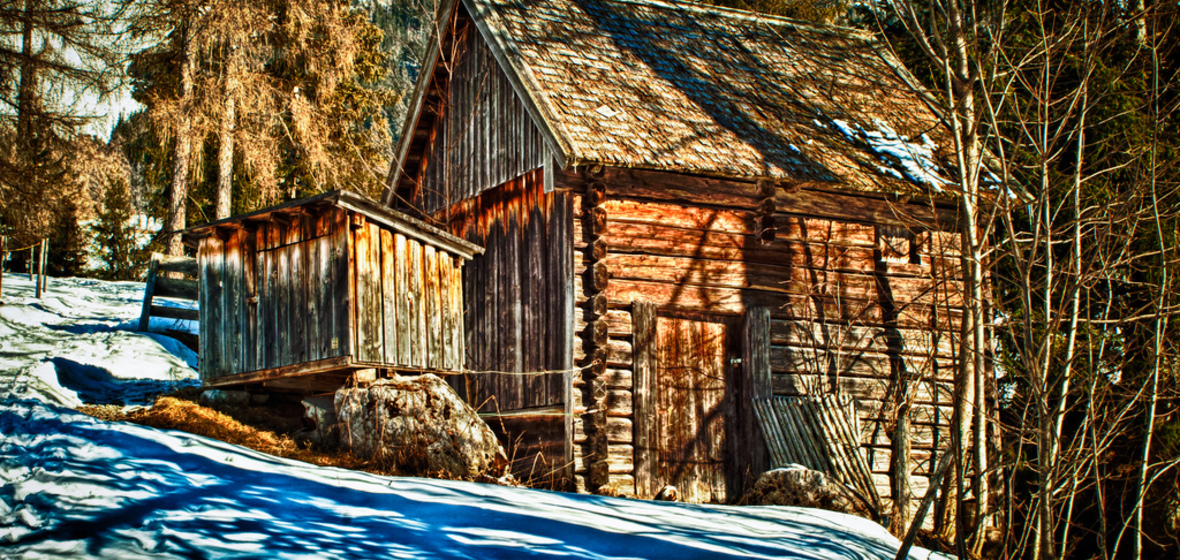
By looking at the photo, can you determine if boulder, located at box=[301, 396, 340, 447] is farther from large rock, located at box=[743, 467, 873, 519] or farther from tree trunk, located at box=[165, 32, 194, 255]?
tree trunk, located at box=[165, 32, 194, 255]

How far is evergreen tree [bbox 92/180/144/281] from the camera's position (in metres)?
32.1

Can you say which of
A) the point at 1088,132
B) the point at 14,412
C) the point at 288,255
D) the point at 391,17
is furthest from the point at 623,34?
the point at 391,17

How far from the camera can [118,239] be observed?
32500mm

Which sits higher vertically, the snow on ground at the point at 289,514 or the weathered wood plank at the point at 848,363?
the weathered wood plank at the point at 848,363

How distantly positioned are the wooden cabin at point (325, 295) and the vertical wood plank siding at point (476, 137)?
1371mm

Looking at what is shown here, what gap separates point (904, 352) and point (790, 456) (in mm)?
2628

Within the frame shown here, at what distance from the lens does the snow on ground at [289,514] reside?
20.3ft

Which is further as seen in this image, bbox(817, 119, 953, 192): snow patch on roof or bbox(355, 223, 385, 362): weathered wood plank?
bbox(817, 119, 953, 192): snow patch on roof

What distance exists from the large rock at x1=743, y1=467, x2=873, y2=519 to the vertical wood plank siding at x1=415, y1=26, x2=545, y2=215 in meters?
4.75

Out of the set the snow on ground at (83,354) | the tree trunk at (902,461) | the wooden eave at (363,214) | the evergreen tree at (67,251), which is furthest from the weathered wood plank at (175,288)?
the evergreen tree at (67,251)

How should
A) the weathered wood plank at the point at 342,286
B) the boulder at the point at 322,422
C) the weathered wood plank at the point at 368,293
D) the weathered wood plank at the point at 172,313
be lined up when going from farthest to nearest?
the weathered wood plank at the point at 172,313 → the weathered wood plank at the point at 368,293 → the weathered wood plank at the point at 342,286 → the boulder at the point at 322,422

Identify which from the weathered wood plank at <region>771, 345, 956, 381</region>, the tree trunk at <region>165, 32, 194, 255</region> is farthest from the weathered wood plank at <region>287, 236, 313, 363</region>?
the tree trunk at <region>165, 32, 194, 255</region>

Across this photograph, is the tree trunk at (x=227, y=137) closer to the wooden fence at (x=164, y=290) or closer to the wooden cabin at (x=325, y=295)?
the wooden fence at (x=164, y=290)

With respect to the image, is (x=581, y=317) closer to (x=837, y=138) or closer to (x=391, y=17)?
(x=837, y=138)
